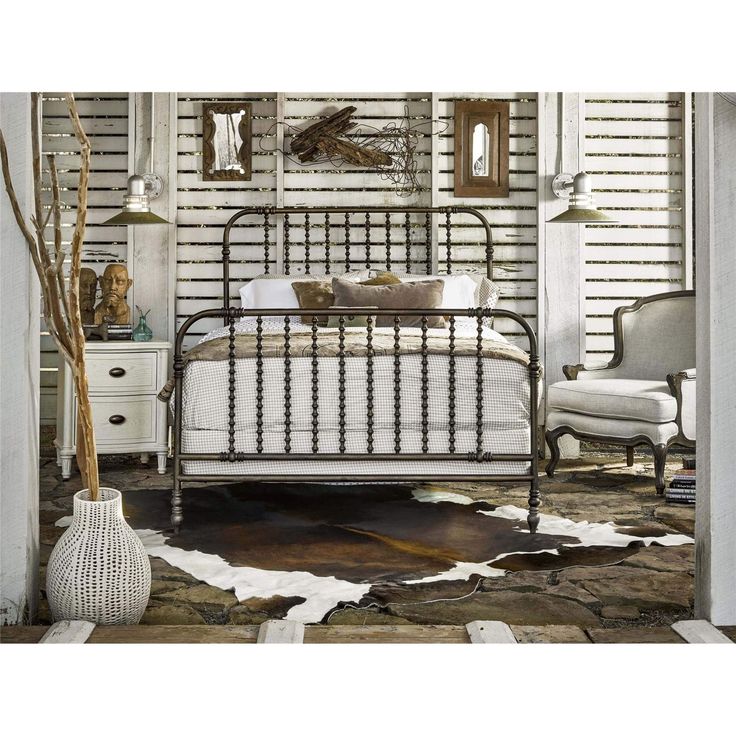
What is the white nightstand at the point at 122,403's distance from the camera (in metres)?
4.52

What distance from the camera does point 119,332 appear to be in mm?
4809

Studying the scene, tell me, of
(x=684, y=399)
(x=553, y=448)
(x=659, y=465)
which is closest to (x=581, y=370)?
(x=553, y=448)

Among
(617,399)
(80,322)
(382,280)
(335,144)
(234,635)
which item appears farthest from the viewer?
(335,144)

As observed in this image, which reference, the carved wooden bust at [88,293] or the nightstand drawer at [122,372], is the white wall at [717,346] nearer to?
the nightstand drawer at [122,372]

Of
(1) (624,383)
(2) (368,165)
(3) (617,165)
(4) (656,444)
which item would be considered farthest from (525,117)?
(4) (656,444)

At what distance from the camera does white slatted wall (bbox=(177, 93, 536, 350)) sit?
5.24 m

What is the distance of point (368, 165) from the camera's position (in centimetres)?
520

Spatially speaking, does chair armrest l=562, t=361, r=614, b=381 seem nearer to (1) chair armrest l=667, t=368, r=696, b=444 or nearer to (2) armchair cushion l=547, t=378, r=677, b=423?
(2) armchair cushion l=547, t=378, r=677, b=423

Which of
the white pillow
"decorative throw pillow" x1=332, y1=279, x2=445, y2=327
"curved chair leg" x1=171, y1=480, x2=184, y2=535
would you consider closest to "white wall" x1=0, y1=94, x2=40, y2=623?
"curved chair leg" x1=171, y1=480, x2=184, y2=535

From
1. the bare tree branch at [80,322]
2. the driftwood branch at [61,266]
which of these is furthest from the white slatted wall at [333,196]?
the bare tree branch at [80,322]

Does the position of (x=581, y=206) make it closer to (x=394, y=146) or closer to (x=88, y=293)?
(x=394, y=146)

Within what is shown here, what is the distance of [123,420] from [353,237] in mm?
1687
